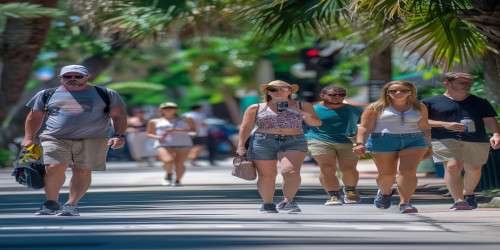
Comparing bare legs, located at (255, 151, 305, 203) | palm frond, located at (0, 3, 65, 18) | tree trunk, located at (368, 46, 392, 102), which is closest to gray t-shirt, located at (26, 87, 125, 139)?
palm frond, located at (0, 3, 65, 18)

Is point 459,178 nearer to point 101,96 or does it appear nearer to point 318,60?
point 101,96

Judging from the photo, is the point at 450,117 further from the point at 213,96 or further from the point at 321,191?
the point at 213,96

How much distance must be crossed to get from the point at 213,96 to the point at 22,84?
2804cm

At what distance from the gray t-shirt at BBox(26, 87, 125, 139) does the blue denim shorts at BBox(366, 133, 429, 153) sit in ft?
9.22

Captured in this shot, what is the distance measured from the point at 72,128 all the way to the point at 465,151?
14.2ft

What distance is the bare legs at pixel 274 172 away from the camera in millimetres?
15242

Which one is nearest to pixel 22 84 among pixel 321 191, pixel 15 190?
pixel 15 190

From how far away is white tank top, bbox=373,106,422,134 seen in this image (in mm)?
15383

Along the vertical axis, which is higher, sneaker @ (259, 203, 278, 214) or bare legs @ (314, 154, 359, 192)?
bare legs @ (314, 154, 359, 192)

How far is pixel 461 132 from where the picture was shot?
51.8 feet

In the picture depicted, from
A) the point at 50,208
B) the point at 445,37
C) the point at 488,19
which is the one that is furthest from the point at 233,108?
the point at 50,208

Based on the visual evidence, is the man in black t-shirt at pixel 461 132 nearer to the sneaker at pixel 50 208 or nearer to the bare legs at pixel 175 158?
the sneaker at pixel 50 208

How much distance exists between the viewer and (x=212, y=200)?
18.3 meters

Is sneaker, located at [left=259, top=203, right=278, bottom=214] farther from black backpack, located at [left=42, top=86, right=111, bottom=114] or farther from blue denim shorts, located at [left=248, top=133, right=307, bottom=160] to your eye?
black backpack, located at [left=42, top=86, right=111, bottom=114]
